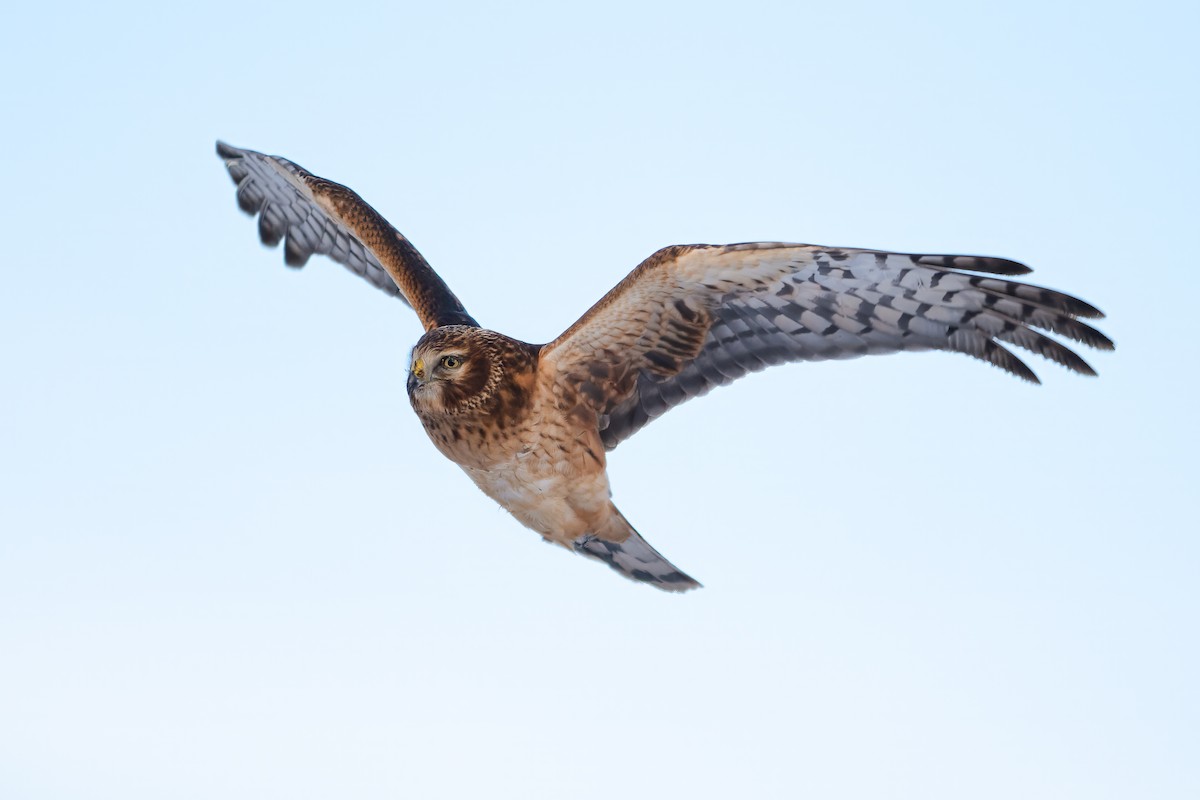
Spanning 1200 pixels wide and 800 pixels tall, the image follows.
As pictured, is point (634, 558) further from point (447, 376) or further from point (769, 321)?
point (447, 376)

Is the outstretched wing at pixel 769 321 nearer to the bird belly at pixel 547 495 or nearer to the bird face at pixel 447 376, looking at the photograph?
the bird belly at pixel 547 495

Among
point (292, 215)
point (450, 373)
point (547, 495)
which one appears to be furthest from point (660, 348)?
point (292, 215)

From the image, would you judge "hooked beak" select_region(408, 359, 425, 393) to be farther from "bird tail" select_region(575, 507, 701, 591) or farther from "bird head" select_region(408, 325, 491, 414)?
"bird tail" select_region(575, 507, 701, 591)

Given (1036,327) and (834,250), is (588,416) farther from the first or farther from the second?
(1036,327)

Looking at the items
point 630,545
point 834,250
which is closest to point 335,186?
point 630,545

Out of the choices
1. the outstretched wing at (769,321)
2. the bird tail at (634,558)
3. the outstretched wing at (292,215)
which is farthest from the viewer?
the outstretched wing at (292,215)

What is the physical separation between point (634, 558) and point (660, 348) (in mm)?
1220

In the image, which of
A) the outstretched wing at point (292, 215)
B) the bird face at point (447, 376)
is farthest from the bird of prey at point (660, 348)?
the outstretched wing at point (292, 215)

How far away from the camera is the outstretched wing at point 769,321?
623 centimetres

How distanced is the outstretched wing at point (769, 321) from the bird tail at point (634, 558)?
55 cm

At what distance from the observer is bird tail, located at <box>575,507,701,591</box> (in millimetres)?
7418

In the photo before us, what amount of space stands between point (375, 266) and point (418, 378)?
9.86 feet

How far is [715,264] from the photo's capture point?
21.5 ft

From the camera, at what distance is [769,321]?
6996 millimetres
